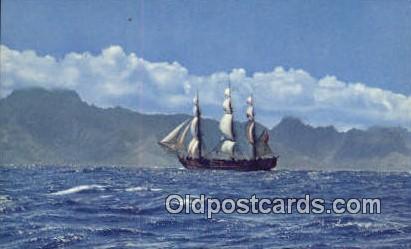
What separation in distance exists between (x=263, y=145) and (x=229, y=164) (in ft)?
1.17

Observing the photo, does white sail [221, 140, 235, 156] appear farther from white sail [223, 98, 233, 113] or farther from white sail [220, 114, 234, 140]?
white sail [223, 98, 233, 113]

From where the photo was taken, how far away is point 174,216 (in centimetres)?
532

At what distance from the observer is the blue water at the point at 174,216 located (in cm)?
521

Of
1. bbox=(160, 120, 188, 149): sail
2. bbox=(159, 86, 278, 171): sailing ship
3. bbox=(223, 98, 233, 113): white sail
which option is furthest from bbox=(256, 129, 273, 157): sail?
bbox=(160, 120, 188, 149): sail

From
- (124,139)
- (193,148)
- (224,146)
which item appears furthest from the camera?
(193,148)

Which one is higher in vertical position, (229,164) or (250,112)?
(250,112)

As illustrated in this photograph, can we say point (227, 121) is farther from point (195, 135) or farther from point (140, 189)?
point (140, 189)

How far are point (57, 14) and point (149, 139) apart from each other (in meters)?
1.23

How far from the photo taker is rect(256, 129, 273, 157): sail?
210 inches

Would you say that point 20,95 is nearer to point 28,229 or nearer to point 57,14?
point 57,14

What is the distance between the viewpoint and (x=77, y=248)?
529 cm

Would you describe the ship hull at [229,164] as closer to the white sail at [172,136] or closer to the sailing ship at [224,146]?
the sailing ship at [224,146]

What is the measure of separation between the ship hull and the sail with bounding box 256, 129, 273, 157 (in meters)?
0.05

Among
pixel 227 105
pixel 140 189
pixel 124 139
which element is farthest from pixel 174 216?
pixel 227 105
